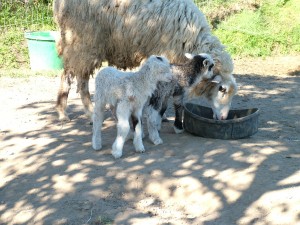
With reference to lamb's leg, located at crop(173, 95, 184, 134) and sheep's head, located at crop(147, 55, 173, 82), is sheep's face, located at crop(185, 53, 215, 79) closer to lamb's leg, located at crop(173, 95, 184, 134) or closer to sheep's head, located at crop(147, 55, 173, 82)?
lamb's leg, located at crop(173, 95, 184, 134)

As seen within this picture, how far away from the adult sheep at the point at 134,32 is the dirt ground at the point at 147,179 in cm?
95

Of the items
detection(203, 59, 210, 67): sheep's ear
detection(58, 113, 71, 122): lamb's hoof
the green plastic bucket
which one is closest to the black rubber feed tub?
detection(203, 59, 210, 67): sheep's ear

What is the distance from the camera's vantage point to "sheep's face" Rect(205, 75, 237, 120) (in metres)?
6.22

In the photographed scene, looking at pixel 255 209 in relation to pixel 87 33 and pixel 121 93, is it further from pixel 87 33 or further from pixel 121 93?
pixel 87 33

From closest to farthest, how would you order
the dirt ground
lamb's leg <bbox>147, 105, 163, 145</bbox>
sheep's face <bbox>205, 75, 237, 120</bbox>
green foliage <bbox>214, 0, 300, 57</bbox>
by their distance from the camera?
the dirt ground → lamb's leg <bbox>147, 105, 163, 145</bbox> → sheep's face <bbox>205, 75, 237, 120</bbox> → green foliage <bbox>214, 0, 300, 57</bbox>

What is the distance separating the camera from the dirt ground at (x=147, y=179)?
4230mm

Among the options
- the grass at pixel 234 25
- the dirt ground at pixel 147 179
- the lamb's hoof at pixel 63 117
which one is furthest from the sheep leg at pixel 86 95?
the grass at pixel 234 25

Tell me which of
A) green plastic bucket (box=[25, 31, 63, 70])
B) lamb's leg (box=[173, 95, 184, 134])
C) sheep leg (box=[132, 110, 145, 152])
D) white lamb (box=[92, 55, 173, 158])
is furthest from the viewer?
green plastic bucket (box=[25, 31, 63, 70])

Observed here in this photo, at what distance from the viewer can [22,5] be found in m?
11.9

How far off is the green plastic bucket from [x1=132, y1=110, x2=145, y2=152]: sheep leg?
5.36 meters

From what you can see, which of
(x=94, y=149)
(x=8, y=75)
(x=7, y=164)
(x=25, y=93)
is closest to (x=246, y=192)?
(x=94, y=149)

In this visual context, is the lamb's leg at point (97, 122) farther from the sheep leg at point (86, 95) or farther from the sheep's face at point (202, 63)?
the sheep leg at point (86, 95)

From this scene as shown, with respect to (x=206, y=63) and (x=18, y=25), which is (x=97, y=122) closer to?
(x=206, y=63)

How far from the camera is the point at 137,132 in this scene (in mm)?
5301
